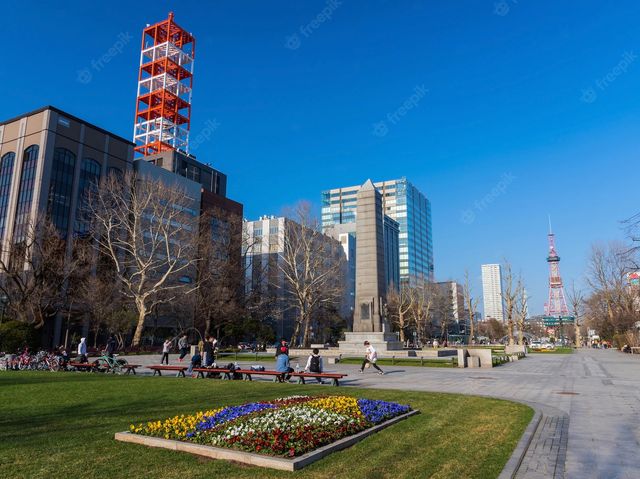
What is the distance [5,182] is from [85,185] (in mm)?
9281

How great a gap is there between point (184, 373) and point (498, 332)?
11688 cm

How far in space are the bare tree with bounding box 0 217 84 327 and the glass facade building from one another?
11454 cm

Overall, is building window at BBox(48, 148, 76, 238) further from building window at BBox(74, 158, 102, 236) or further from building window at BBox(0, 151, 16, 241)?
building window at BBox(0, 151, 16, 241)

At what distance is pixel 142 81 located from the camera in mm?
85688

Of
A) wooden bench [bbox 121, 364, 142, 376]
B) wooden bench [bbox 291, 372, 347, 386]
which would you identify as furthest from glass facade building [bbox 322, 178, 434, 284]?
wooden bench [bbox 291, 372, 347, 386]

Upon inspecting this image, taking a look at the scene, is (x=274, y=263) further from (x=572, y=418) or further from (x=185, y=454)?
(x=185, y=454)

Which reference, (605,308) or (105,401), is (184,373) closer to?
(105,401)

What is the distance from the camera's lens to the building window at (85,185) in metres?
57.6

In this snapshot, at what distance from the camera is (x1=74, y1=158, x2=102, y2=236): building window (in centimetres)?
5759

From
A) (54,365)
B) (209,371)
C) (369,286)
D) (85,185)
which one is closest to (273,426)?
(209,371)

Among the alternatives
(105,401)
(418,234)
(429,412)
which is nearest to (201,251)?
Answer: (105,401)

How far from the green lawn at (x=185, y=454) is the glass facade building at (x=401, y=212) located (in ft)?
449

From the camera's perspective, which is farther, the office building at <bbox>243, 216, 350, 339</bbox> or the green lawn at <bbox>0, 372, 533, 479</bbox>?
the office building at <bbox>243, 216, 350, 339</bbox>

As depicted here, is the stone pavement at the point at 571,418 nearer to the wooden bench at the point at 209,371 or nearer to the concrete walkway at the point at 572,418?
the concrete walkway at the point at 572,418
